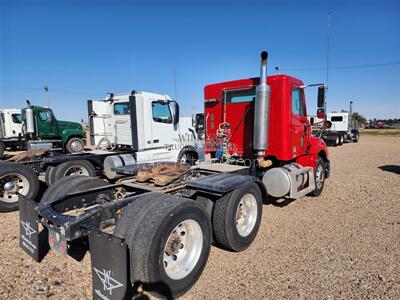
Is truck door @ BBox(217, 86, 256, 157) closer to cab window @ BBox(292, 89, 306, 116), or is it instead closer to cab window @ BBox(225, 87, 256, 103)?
cab window @ BBox(225, 87, 256, 103)

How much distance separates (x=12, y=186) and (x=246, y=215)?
5139 mm

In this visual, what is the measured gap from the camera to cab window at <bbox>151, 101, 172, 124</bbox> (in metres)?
8.10

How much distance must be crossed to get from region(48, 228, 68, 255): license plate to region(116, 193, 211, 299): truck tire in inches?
24.0

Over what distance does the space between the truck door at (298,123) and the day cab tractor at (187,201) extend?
0.02 meters

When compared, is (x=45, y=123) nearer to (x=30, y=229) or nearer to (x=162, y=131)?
(x=162, y=131)

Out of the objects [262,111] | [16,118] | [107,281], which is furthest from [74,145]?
[107,281]

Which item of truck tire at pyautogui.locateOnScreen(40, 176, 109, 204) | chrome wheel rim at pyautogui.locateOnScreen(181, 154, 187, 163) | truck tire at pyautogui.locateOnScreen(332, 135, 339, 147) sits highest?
truck tire at pyautogui.locateOnScreen(40, 176, 109, 204)

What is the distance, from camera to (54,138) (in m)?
16.0

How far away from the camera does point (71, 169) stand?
720 cm

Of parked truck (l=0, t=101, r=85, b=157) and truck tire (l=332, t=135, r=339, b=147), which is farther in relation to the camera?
truck tire (l=332, t=135, r=339, b=147)

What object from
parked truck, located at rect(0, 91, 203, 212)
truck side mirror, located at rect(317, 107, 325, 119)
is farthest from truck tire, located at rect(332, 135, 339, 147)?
truck side mirror, located at rect(317, 107, 325, 119)

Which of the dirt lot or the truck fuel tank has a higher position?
the truck fuel tank

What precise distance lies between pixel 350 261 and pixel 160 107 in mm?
6526

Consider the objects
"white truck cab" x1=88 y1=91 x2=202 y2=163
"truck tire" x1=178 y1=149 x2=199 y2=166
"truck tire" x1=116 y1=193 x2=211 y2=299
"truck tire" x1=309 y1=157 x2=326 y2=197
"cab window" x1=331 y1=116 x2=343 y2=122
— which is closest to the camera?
"truck tire" x1=116 y1=193 x2=211 y2=299
